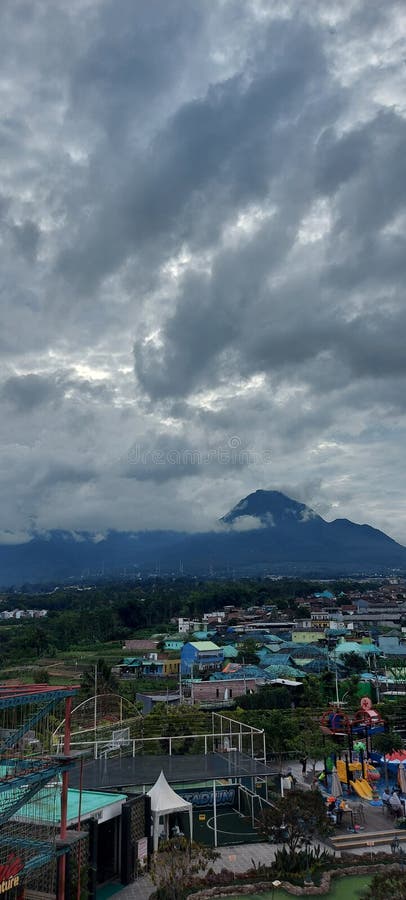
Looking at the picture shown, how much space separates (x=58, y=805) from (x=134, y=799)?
224 centimetres

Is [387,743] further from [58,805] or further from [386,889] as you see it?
[386,889]

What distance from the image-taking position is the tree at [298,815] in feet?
49.5

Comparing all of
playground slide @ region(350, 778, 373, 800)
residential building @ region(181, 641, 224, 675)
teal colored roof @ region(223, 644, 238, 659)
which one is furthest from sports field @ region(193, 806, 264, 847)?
teal colored roof @ region(223, 644, 238, 659)

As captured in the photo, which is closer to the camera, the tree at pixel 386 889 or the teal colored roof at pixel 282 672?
the tree at pixel 386 889

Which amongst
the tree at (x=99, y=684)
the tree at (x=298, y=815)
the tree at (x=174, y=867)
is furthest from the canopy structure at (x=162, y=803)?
the tree at (x=99, y=684)

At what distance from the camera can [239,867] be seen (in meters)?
15.7

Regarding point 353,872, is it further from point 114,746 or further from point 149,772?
point 114,746

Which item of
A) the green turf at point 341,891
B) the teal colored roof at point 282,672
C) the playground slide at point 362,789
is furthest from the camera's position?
the teal colored roof at point 282,672

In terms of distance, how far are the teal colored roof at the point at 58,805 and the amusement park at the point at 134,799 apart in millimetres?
29

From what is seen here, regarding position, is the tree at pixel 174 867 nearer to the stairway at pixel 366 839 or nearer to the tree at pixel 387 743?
the stairway at pixel 366 839

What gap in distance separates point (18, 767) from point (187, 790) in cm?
1173

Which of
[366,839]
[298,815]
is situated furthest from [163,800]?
[366,839]

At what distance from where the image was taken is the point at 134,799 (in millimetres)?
15883

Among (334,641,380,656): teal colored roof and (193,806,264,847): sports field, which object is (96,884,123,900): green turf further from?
(334,641,380,656): teal colored roof
